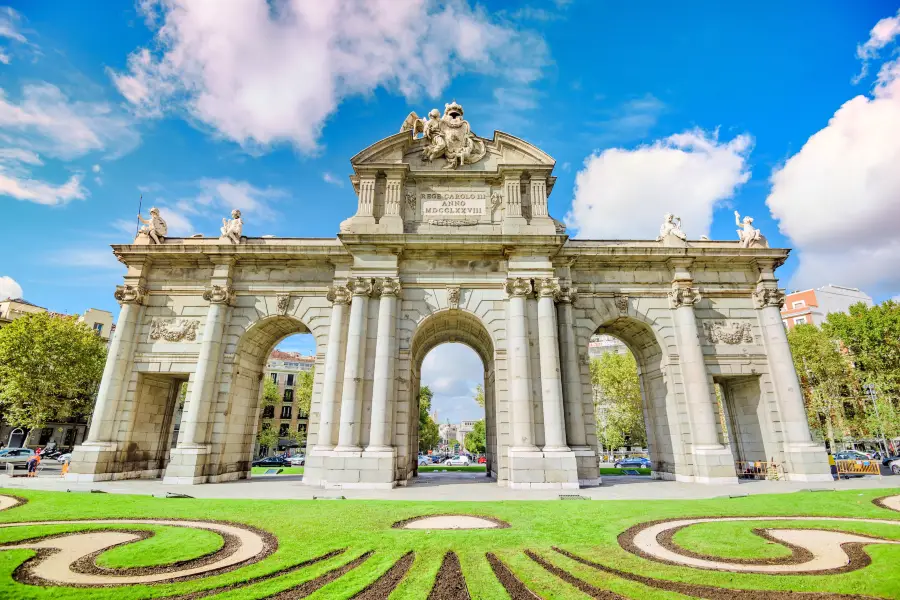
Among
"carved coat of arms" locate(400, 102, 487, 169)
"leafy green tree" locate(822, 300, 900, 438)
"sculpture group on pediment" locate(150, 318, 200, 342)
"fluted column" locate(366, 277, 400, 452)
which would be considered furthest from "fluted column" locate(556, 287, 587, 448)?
"leafy green tree" locate(822, 300, 900, 438)

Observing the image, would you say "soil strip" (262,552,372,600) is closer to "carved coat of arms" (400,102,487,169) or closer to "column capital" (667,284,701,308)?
"carved coat of arms" (400,102,487,169)

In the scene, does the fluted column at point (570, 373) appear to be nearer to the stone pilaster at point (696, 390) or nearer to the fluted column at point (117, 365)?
the stone pilaster at point (696, 390)

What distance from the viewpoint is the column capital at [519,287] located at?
73.7 ft

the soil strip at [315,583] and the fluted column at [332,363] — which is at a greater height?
the fluted column at [332,363]

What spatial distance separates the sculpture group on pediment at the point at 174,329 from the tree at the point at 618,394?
40.7 meters

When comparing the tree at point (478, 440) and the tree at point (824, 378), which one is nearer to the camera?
the tree at point (824, 378)

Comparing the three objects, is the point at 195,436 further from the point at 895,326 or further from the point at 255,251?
the point at 895,326

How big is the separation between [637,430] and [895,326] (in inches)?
1126

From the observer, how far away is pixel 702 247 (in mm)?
25484

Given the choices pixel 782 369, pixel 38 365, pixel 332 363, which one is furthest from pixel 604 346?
pixel 38 365

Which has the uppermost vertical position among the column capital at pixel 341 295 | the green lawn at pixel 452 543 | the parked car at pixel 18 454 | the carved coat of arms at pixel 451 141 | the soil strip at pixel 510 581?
the carved coat of arms at pixel 451 141

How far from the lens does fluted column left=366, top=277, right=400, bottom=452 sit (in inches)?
816

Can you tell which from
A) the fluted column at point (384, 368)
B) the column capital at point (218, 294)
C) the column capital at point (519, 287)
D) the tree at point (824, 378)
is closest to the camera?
the fluted column at point (384, 368)

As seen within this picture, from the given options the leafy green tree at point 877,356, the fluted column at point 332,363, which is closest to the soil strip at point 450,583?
the fluted column at point 332,363
